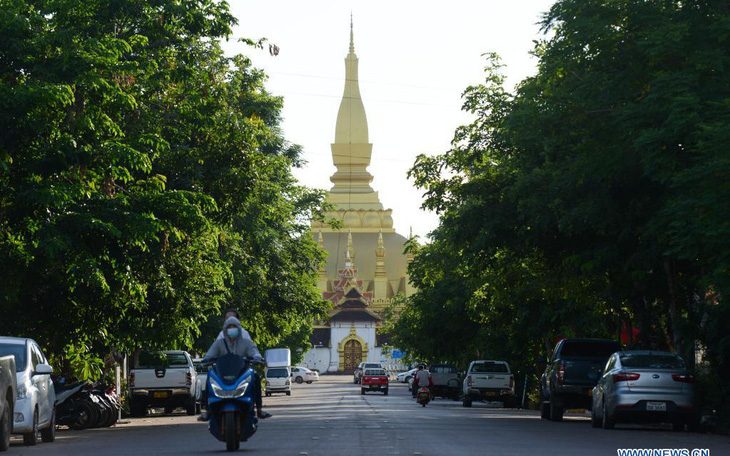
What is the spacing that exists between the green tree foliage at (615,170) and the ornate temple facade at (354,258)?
100087mm

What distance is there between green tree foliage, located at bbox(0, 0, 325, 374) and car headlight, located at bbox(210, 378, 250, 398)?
6.16m

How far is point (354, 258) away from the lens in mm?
157500

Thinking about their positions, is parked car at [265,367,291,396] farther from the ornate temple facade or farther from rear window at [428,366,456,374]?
the ornate temple facade

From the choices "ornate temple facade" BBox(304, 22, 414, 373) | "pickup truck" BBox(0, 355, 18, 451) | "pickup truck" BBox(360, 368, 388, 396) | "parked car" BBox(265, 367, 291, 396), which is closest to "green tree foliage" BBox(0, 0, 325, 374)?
"pickup truck" BBox(0, 355, 18, 451)

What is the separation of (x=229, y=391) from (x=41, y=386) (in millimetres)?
4852

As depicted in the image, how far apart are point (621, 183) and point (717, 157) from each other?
534 cm

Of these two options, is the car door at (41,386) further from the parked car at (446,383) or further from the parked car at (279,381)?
the parked car at (279,381)

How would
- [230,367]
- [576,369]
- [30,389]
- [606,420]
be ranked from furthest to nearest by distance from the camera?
[576,369]
[606,420]
[30,389]
[230,367]

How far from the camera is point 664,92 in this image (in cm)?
2278

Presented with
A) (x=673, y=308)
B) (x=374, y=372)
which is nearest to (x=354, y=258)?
(x=374, y=372)

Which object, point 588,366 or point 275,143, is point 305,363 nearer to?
point 275,143

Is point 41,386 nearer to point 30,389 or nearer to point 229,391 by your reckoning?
point 30,389

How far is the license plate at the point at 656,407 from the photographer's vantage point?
23.6 metres

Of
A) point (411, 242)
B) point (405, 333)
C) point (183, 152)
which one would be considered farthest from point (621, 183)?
point (405, 333)
